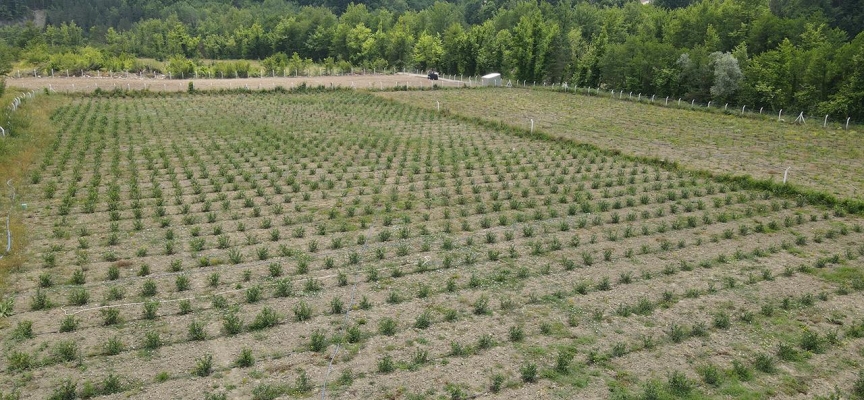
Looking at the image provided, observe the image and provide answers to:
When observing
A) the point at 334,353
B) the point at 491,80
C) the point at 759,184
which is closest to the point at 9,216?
the point at 334,353

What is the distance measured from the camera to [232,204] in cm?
1752

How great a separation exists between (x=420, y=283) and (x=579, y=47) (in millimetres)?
63197

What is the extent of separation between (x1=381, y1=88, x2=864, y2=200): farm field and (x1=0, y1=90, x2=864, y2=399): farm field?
3.34 metres

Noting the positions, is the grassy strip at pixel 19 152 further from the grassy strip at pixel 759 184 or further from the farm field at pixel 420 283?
the grassy strip at pixel 759 184

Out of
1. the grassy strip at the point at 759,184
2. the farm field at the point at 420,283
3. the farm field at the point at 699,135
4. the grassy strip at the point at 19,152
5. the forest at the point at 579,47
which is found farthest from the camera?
the forest at the point at 579,47

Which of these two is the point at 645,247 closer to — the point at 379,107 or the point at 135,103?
the point at 379,107

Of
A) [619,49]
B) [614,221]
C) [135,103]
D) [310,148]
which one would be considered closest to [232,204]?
[310,148]

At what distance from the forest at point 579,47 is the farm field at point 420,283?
26.2 meters

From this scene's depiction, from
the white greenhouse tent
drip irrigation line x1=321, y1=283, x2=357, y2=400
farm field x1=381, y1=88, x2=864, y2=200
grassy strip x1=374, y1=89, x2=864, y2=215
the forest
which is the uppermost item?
the forest

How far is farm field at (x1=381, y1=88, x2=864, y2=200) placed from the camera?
22750mm

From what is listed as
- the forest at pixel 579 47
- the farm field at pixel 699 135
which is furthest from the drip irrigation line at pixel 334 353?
the forest at pixel 579 47

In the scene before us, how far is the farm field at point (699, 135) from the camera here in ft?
74.6

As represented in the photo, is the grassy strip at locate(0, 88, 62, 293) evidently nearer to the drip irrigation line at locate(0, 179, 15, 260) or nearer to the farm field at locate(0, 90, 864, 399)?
the drip irrigation line at locate(0, 179, 15, 260)

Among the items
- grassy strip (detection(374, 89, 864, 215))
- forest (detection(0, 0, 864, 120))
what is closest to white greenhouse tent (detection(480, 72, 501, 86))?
forest (detection(0, 0, 864, 120))
